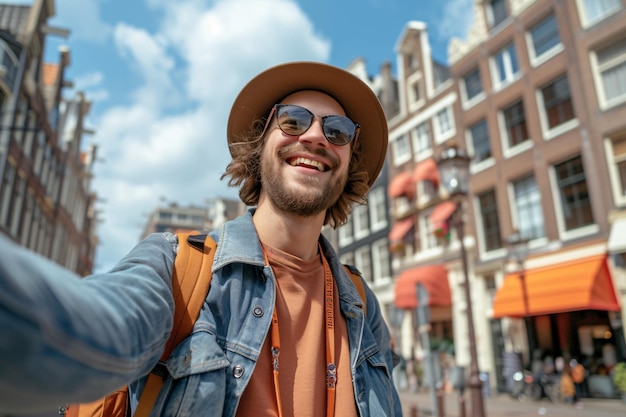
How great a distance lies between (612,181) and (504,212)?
12.7 ft

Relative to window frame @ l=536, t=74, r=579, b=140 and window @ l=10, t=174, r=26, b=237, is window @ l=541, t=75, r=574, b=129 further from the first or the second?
window @ l=10, t=174, r=26, b=237

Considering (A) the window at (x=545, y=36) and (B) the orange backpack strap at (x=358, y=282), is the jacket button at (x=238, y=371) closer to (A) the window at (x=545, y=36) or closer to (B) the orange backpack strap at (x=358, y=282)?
(B) the orange backpack strap at (x=358, y=282)

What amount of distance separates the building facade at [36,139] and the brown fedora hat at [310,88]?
13.5 meters

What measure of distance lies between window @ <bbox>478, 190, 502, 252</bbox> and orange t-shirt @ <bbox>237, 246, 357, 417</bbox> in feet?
52.9

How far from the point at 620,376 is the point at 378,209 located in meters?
13.4

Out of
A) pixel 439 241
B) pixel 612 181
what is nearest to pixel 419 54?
pixel 439 241

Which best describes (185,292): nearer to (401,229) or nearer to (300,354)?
(300,354)

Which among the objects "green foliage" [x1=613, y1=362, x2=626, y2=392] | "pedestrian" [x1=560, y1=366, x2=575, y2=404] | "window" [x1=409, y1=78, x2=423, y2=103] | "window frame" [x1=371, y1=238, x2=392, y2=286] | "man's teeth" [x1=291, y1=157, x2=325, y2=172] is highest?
"window" [x1=409, y1=78, x2=423, y2=103]

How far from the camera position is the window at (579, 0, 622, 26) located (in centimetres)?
1309

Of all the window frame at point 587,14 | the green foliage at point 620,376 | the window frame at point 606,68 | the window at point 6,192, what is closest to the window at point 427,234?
the window frame at point 606,68

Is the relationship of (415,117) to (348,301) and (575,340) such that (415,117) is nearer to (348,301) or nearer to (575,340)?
(575,340)

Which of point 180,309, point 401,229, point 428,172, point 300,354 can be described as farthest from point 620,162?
point 180,309

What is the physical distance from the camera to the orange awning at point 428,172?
19359 mm

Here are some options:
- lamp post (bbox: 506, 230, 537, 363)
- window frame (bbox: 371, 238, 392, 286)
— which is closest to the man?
lamp post (bbox: 506, 230, 537, 363)
